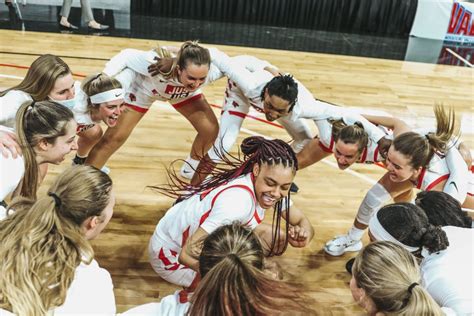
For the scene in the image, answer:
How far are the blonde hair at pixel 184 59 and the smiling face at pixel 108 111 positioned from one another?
1.35ft

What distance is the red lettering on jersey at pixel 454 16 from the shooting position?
28.7 feet

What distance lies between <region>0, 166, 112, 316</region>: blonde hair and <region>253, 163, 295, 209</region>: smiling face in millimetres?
825

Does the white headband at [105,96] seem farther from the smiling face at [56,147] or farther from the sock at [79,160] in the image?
the sock at [79,160]

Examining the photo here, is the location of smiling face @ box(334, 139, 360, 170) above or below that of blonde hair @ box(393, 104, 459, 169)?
below

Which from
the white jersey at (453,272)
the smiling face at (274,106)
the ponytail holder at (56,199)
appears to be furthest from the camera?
the smiling face at (274,106)

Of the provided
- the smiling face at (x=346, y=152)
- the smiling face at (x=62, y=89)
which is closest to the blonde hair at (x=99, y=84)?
the smiling face at (x=62, y=89)

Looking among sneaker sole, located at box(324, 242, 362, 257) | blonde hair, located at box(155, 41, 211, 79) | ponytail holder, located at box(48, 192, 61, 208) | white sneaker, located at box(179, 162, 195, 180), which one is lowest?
sneaker sole, located at box(324, 242, 362, 257)

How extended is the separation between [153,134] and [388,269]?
132 inches

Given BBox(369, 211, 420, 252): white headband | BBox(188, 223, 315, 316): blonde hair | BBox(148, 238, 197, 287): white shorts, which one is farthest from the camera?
BBox(148, 238, 197, 287): white shorts

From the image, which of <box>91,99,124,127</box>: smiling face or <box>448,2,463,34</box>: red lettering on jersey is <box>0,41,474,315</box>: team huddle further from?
<box>448,2,463,34</box>: red lettering on jersey

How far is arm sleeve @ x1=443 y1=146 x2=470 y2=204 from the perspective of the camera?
3105 millimetres

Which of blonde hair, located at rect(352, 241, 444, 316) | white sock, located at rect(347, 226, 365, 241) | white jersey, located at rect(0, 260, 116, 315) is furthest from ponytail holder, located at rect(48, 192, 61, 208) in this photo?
white sock, located at rect(347, 226, 365, 241)

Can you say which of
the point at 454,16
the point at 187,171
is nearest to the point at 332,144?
the point at 187,171

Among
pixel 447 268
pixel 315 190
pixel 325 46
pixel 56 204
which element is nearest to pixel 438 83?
pixel 325 46
